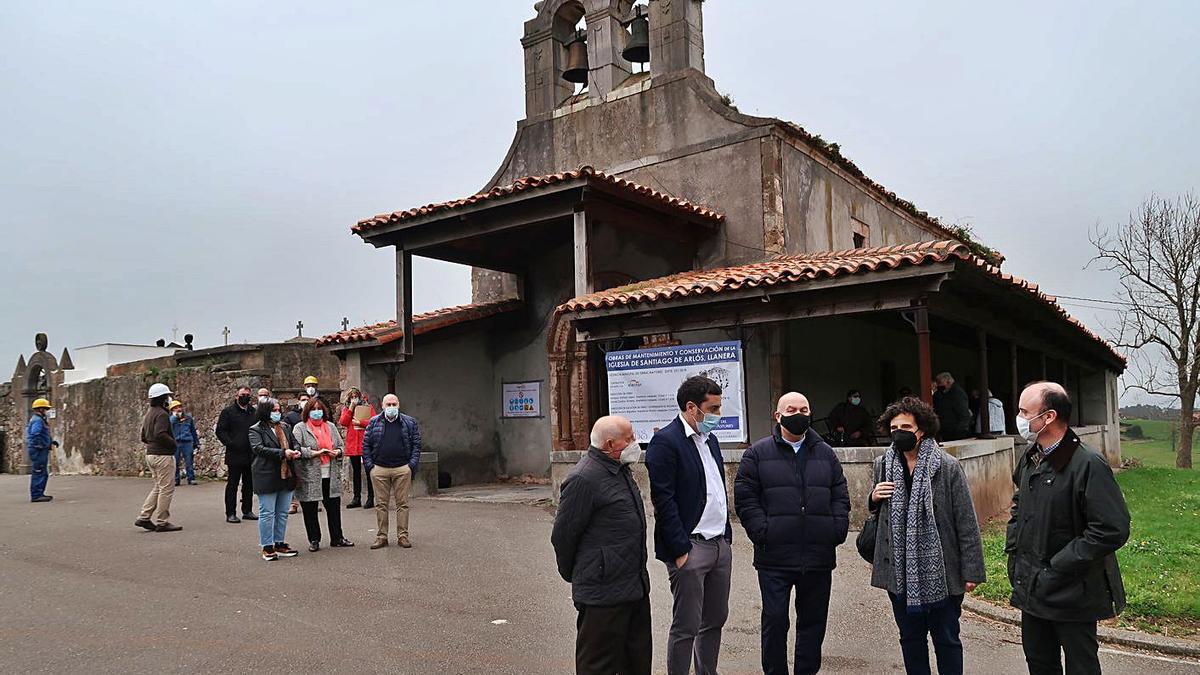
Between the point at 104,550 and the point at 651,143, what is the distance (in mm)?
10208

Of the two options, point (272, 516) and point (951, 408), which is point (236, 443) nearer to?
point (272, 516)

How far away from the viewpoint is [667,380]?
11625 millimetres

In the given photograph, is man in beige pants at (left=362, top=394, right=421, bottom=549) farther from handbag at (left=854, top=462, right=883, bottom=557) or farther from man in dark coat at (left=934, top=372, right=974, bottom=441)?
man in dark coat at (left=934, top=372, right=974, bottom=441)

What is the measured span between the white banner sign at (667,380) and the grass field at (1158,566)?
3.25 meters

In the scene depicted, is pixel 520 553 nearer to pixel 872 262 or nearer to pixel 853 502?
pixel 853 502

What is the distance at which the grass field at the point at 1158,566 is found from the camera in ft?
20.5

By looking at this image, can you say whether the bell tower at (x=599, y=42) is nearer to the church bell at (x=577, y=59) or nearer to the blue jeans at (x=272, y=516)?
the church bell at (x=577, y=59)

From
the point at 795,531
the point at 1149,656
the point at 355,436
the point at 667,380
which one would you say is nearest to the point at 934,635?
the point at 795,531

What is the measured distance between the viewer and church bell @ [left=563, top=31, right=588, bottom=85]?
1652 centimetres

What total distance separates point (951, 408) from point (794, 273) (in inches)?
128

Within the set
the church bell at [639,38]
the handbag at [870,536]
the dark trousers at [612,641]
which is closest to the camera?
the dark trousers at [612,641]

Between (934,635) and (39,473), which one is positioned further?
(39,473)

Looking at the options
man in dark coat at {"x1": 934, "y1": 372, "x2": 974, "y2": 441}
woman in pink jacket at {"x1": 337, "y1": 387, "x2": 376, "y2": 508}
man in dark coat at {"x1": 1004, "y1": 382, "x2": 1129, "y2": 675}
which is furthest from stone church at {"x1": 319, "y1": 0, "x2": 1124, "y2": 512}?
man in dark coat at {"x1": 1004, "y1": 382, "x2": 1129, "y2": 675}

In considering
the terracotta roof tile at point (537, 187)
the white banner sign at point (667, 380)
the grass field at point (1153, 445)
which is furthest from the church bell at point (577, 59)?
the grass field at point (1153, 445)
